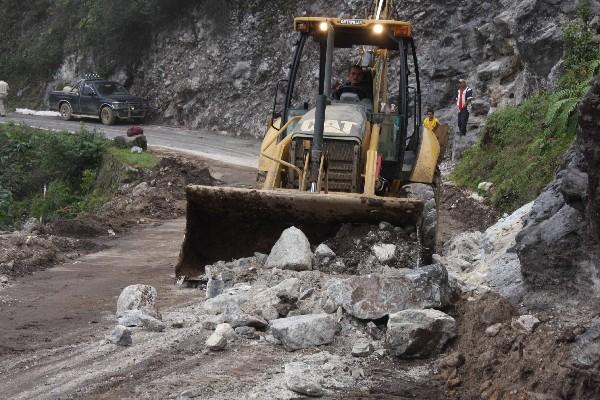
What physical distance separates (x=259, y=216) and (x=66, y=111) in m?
24.5

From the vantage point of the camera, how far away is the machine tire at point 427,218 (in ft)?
29.2

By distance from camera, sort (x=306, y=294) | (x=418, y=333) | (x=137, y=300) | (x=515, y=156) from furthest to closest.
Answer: (x=515, y=156) < (x=137, y=300) < (x=306, y=294) < (x=418, y=333)

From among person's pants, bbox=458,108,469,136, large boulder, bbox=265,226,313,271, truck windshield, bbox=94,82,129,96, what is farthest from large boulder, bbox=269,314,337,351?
truck windshield, bbox=94,82,129,96

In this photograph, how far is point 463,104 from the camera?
20266 millimetres

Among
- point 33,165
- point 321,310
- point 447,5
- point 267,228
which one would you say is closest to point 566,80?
point 267,228

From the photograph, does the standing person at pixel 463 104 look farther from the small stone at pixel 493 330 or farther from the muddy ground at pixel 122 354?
the small stone at pixel 493 330

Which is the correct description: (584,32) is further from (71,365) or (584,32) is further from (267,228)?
(71,365)

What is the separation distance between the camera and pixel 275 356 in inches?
251

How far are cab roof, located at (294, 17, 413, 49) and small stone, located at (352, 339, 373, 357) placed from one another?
4876 mm

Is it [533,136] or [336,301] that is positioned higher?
[533,136]

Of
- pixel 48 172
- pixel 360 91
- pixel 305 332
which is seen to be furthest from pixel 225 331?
pixel 48 172

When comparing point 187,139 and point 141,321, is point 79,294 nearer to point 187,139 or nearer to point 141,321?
point 141,321

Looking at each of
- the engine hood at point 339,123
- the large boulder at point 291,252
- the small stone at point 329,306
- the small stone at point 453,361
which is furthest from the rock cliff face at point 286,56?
the small stone at point 453,361

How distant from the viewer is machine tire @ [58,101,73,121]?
31531mm
